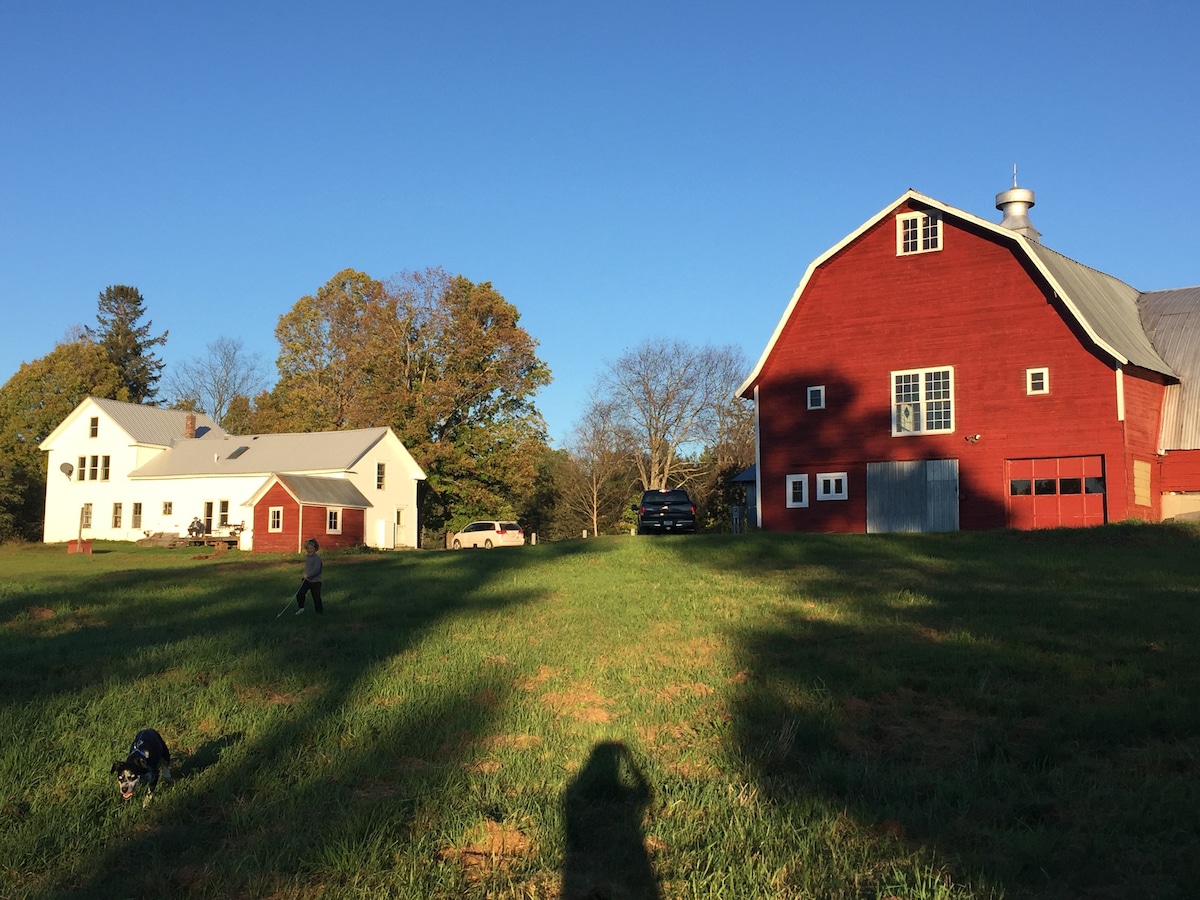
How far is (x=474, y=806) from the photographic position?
728cm

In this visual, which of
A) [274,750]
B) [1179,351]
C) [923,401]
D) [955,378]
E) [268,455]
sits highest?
[1179,351]

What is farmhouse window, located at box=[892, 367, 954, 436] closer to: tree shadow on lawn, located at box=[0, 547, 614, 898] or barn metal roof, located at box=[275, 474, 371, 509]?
tree shadow on lawn, located at box=[0, 547, 614, 898]

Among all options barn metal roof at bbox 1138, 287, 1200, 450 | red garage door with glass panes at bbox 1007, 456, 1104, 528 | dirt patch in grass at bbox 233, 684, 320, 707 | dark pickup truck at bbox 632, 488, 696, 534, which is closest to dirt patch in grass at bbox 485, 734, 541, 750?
dirt patch in grass at bbox 233, 684, 320, 707

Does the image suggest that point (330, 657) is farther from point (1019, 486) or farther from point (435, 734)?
point (1019, 486)

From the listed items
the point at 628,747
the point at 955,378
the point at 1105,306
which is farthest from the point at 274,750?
the point at 1105,306

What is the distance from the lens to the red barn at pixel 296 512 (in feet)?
159

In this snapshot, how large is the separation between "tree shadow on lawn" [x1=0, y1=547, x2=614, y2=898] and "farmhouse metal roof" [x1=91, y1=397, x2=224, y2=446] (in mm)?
47313

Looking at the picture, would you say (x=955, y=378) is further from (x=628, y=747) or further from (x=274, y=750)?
(x=274, y=750)

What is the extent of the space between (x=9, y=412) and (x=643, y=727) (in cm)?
7147

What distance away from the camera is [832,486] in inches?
1291

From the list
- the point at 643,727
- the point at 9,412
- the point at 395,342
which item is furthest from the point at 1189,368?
the point at 9,412

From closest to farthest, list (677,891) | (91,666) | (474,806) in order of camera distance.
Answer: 1. (677,891)
2. (474,806)
3. (91,666)

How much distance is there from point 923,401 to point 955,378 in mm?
1180

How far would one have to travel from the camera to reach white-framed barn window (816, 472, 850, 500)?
32531mm
